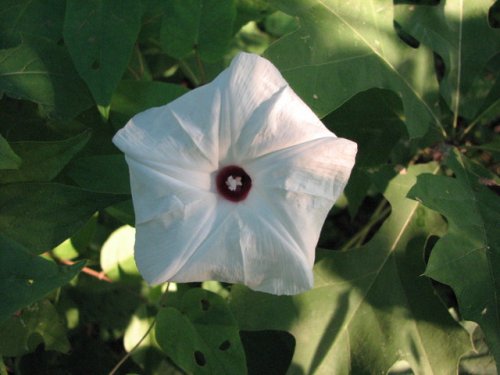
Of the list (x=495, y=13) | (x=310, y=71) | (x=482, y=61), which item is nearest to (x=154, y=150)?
(x=310, y=71)

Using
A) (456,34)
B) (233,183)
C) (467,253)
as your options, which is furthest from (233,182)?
(456,34)

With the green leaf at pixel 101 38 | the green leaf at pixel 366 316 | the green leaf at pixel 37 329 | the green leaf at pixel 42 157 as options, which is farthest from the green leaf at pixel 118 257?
the green leaf at pixel 101 38

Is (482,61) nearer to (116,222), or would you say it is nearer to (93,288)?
(116,222)

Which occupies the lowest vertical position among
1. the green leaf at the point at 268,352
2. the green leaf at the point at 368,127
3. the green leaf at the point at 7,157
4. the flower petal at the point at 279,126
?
the green leaf at the point at 268,352

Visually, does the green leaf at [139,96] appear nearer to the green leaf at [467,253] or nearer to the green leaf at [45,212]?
the green leaf at [45,212]

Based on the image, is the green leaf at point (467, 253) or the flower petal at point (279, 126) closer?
the flower petal at point (279, 126)

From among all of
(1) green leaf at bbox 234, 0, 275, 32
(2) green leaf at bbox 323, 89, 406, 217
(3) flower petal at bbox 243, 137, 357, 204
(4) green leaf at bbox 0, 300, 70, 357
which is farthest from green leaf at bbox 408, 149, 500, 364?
(4) green leaf at bbox 0, 300, 70, 357

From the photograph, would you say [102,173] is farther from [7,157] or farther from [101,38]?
[101,38]

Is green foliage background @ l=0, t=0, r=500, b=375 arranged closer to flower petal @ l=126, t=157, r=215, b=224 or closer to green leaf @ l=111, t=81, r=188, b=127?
green leaf @ l=111, t=81, r=188, b=127
